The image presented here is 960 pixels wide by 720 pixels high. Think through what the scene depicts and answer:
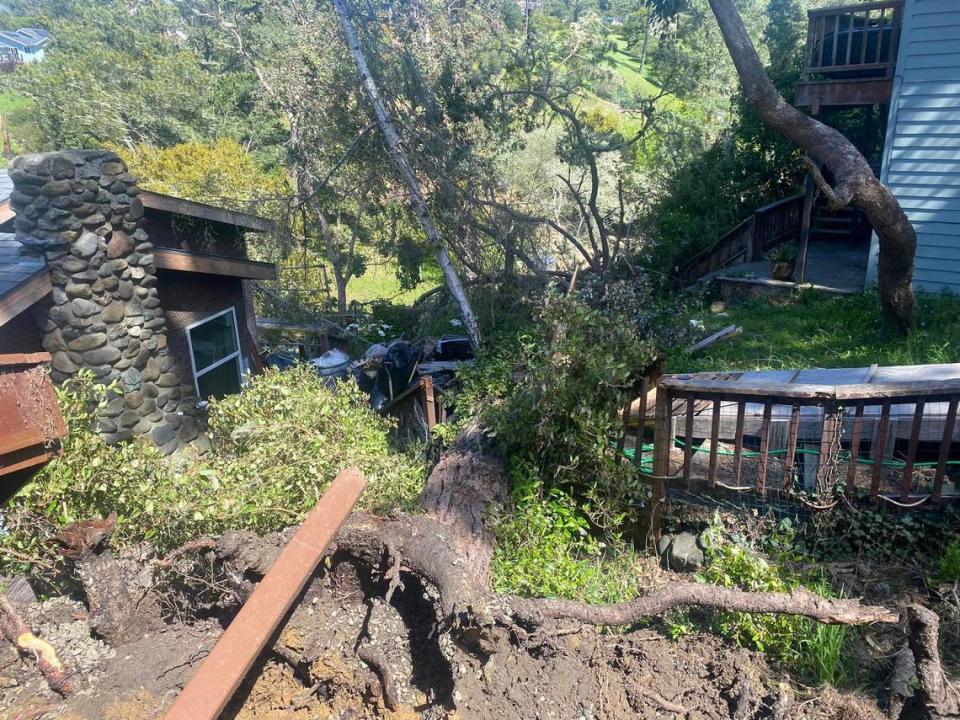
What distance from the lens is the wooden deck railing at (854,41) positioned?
9617mm

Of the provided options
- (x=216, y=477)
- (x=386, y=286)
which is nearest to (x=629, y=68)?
(x=386, y=286)

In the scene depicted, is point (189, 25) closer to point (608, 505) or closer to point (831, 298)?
point (831, 298)

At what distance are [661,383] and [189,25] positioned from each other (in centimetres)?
3238

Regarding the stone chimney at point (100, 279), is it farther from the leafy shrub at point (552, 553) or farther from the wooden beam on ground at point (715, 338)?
the wooden beam on ground at point (715, 338)

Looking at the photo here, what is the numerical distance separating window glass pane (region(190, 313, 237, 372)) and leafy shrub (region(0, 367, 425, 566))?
2509 mm

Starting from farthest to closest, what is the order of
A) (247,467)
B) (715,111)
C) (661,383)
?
(715,111)
(247,467)
(661,383)

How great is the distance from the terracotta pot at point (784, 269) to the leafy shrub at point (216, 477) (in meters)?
7.99

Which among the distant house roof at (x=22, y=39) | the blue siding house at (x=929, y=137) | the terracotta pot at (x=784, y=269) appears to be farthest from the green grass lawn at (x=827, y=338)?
the distant house roof at (x=22, y=39)

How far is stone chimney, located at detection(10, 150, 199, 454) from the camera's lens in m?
6.02

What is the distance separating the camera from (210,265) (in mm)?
7988

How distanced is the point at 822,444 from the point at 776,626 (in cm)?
127

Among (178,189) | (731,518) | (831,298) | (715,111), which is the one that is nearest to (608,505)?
(731,518)

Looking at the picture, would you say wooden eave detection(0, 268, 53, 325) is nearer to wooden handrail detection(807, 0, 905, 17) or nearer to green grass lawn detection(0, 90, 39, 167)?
wooden handrail detection(807, 0, 905, 17)

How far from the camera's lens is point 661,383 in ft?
14.9
